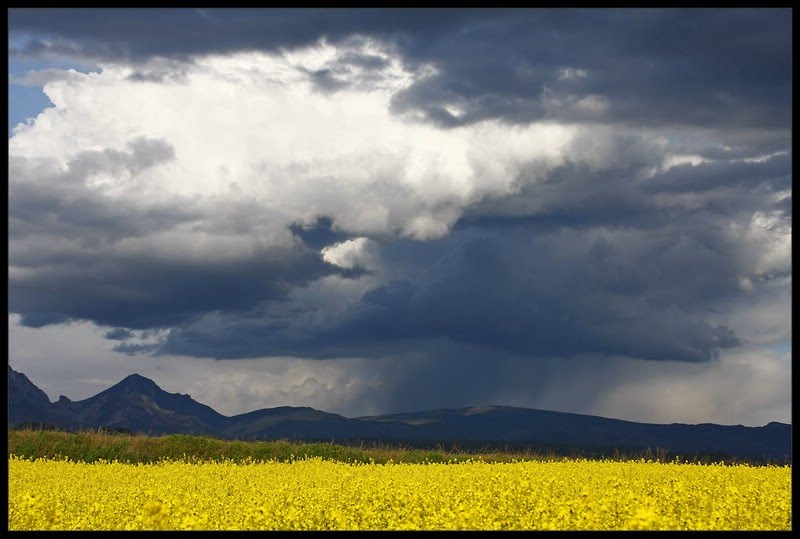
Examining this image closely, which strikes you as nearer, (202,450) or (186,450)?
(186,450)

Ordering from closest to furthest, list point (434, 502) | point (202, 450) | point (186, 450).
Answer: point (434, 502)
point (186, 450)
point (202, 450)

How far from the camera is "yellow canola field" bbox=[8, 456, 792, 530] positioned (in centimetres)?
1459

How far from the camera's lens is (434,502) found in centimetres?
1711

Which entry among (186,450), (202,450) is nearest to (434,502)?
(202,450)

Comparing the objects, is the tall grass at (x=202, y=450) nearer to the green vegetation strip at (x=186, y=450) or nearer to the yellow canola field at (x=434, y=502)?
the green vegetation strip at (x=186, y=450)

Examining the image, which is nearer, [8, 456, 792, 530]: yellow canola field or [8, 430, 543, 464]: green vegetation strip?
[8, 456, 792, 530]: yellow canola field

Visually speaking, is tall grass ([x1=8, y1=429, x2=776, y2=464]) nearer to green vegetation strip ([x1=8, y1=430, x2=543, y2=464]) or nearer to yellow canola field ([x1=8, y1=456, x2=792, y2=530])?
green vegetation strip ([x1=8, y1=430, x2=543, y2=464])

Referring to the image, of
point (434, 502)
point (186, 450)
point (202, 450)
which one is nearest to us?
point (434, 502)

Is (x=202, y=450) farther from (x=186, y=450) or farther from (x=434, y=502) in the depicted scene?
(x=434, y=502)

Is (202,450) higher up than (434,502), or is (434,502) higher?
(202,450)

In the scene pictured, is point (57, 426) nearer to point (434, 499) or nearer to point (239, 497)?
point (239, 497)

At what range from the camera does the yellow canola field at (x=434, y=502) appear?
14.6m

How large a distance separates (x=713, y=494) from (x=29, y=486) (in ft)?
61.3

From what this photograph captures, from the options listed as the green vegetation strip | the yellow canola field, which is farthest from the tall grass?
the yellow canola field
